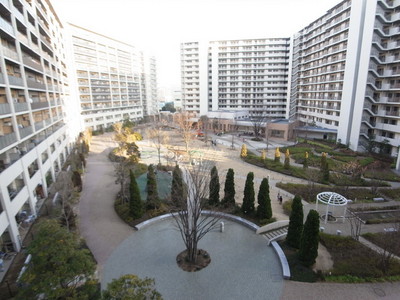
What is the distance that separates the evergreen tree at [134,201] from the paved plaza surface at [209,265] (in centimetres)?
141

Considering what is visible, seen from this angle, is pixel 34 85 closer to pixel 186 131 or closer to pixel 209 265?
pixel 186 131

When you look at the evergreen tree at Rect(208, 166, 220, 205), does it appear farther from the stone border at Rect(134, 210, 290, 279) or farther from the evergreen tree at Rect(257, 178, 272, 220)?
the evergreen tree at Rect(257, 178, 272, 220)

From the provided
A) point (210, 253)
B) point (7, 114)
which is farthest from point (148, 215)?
point (7, 114)

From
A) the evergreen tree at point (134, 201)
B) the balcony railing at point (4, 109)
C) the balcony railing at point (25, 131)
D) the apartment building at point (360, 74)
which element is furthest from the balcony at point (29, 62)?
the apartment building at point (360, 74)

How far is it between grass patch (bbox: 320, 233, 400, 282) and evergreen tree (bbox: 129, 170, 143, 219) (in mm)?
12610

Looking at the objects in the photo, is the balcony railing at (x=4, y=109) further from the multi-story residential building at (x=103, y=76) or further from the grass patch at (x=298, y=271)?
the multi-story residential building at (x=103, y=76)

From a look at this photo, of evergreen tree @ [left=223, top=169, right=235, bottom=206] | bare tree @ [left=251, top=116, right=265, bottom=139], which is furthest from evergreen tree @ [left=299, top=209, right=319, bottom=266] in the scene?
bare tree @ [left=251, top=116, right=265, bottom=139]

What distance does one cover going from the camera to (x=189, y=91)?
236 ft

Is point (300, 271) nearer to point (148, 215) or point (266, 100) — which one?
point (148, 215)

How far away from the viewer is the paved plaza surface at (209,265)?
11.1 meters

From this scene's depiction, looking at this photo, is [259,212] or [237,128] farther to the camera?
[237,128]

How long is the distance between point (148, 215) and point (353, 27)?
45.2m

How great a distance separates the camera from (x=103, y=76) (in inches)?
2419

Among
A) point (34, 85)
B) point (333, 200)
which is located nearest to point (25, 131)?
point (34, 85)
